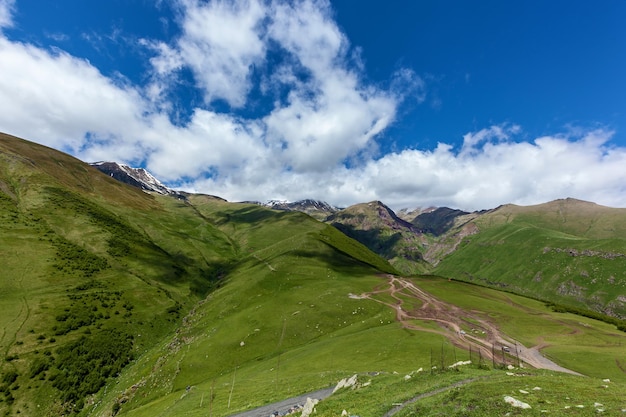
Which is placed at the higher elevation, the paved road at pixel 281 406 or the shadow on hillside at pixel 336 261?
the shadow on hillside at pixel 336 261

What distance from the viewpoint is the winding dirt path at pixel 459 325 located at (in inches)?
2072

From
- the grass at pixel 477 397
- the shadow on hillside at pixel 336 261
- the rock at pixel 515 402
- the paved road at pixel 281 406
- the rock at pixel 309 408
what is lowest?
the paved road at pixel 281 406

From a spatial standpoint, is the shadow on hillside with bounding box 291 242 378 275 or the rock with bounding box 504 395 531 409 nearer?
the rock with bounding box 504 395 531 409

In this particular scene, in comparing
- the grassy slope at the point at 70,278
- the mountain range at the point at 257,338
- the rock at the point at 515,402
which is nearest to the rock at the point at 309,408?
the mountain range at the point at 257,338

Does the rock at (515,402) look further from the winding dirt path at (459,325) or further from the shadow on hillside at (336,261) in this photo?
the shadow on hillside at (336,261)

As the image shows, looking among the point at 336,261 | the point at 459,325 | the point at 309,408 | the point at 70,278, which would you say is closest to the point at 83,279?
the point at 70,278

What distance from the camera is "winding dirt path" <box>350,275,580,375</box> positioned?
5262 cm

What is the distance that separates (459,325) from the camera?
71250 mm

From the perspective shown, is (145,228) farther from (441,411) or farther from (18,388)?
(441,411)

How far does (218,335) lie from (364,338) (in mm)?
40967

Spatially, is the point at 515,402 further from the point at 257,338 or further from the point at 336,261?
the point at 336,261

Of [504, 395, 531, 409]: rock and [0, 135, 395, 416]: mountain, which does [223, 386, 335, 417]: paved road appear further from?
[0, 135, 395, 416]: mountain

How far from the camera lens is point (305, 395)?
1452 inches

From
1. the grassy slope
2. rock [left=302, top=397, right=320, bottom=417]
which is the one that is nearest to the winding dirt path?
rock [left=302, top=397, right=320, bottom=417]
